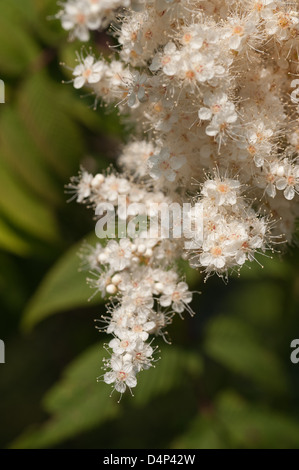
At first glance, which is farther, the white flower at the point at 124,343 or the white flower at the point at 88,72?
the white flower at the point at 88,72

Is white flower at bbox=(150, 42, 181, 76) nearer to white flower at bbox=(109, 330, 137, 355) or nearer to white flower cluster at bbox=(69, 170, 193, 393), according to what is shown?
white flower cluster at bbox=(69, 170, 193, 393)

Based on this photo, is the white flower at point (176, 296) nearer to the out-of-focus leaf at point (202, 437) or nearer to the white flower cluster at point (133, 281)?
the white flower cluster at point (133, 281)

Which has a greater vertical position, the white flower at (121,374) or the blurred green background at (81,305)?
→ the blurred green background at (81,305)

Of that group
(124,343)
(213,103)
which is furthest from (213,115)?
(124,343)

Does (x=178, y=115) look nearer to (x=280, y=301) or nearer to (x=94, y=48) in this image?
(x=94, y=48)

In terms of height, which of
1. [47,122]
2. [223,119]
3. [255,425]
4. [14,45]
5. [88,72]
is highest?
[14,45]

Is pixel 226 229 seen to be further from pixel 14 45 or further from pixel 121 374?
pixel 14 45

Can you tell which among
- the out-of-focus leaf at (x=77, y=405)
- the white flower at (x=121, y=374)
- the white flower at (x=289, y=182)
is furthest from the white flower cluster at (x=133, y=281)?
the out-of-focus leaf at (x=77, y=405)
